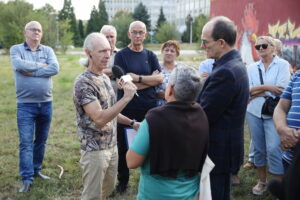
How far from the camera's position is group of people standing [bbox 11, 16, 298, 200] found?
2.08 meters

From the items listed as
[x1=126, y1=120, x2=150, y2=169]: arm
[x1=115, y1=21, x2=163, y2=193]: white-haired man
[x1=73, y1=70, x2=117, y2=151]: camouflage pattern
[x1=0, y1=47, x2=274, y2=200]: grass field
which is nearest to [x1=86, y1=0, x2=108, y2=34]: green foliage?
[x1=0, y1=47, x2=274, y2=200]: grass field

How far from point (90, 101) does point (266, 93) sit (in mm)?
2466

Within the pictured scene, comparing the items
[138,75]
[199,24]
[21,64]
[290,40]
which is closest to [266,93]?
[138,75]

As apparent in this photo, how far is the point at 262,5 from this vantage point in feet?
25.0

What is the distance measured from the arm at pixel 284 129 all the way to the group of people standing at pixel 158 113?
1cm

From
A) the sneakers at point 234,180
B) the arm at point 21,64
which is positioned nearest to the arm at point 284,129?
the sneakers at point 234,180

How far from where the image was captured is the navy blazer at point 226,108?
2.40 meters

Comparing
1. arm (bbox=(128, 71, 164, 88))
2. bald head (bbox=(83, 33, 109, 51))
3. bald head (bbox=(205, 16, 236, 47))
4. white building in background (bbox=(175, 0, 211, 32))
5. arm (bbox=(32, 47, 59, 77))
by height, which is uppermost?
white building in background (bbox=(175, 0, 211, 32))

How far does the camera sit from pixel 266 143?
4133 millimetres

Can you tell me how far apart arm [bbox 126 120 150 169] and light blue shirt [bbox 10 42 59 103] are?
2.64 m

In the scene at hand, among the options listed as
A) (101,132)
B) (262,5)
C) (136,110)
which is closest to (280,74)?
(136,110)

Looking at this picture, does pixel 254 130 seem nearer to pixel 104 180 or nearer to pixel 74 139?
pixel 104 180

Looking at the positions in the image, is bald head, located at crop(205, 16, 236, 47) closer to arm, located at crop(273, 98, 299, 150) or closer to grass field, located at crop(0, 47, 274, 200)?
arm, located at crop(273, 98, 299, 150)

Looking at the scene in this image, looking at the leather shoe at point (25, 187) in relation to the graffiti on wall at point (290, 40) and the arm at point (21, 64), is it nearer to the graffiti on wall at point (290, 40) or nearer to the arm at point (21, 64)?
the arm at point (21, 64)
